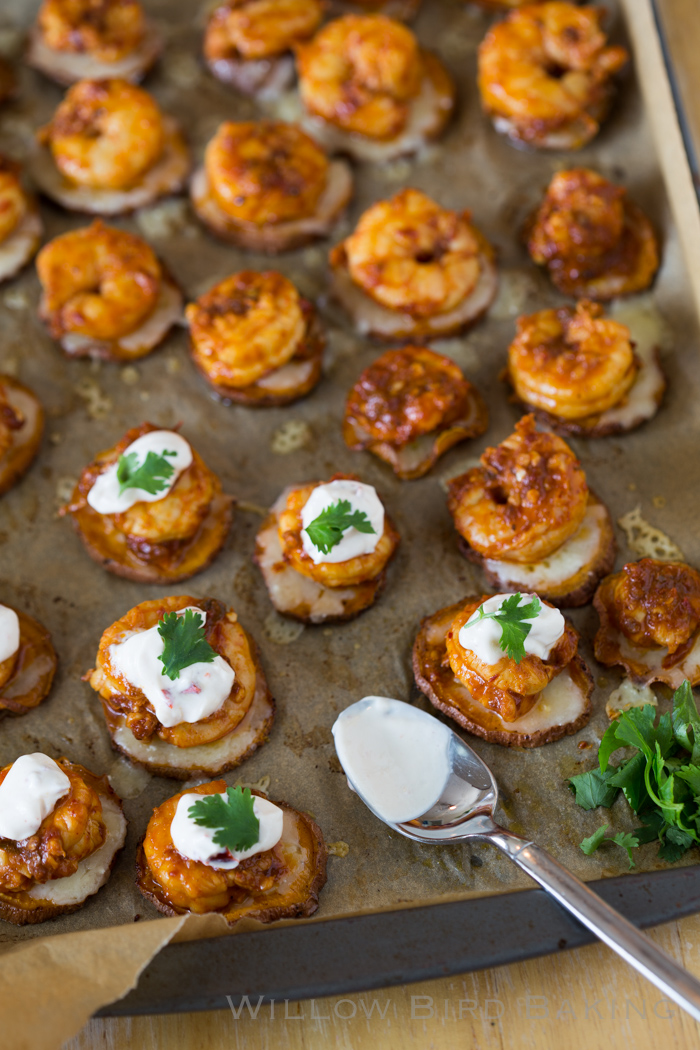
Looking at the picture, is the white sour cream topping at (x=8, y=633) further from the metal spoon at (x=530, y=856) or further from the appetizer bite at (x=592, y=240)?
the appetizer bite at (x=592, y=240)

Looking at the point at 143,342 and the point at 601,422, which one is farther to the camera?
the point at 143,342

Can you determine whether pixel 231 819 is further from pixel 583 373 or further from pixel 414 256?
pixel 414 256

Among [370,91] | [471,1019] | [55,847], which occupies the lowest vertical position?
[471,1019]

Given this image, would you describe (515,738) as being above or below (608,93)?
below

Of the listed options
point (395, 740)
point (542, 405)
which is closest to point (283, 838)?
point (395, 740)

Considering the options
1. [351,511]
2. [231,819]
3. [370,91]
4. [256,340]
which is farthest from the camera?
[370,91]

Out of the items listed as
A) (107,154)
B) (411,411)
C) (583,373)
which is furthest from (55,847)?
(107,154)

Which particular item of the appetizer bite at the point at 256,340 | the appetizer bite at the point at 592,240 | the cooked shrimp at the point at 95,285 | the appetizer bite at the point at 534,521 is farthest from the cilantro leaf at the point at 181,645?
the appetizer bite at the point at 592,240

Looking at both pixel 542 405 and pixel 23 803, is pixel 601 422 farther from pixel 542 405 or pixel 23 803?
pixel 23 803
